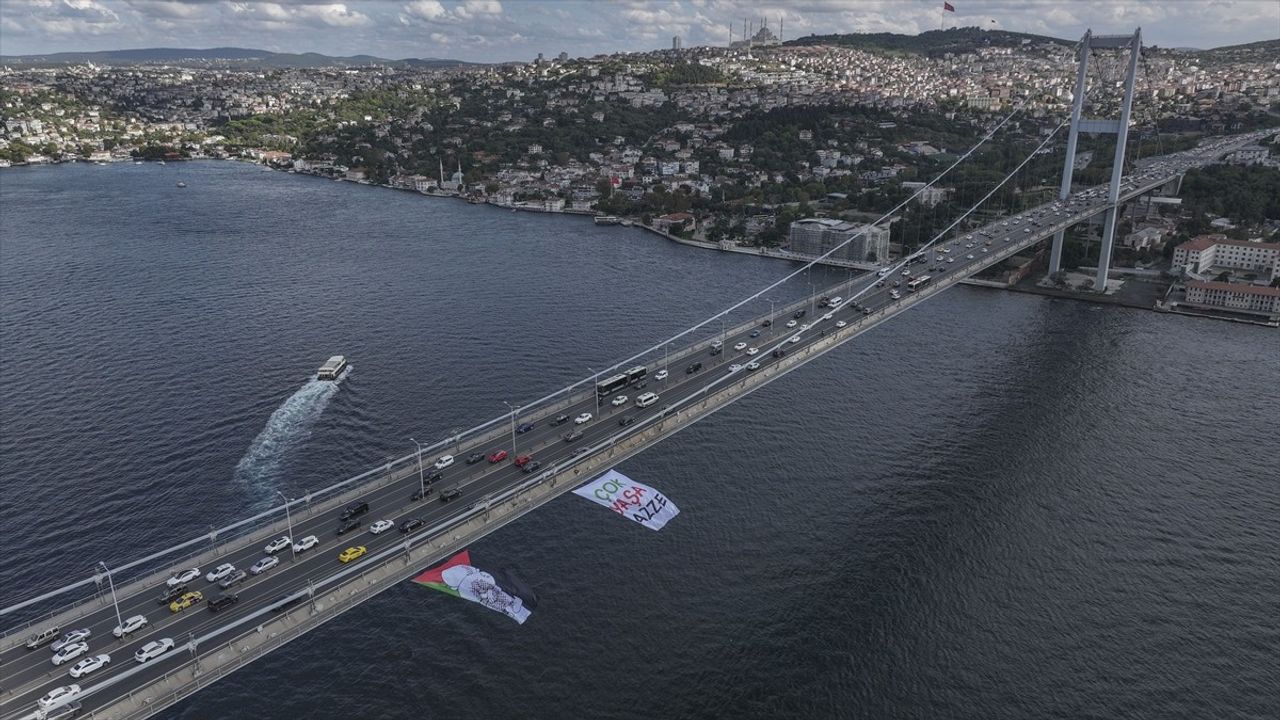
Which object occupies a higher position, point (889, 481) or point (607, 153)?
point (607, 153)

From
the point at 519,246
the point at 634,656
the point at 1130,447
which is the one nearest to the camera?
the point at 634,656

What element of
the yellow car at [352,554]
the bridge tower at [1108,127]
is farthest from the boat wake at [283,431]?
the bridge tower at [1108,127]

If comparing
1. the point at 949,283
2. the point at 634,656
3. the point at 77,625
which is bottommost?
the point at 634,656

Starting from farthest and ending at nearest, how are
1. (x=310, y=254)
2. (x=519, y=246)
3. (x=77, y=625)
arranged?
(x=519, y=246) → (x=310, y=254) → (x=77, y=625)

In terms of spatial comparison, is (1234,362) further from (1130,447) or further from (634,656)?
(634,656)

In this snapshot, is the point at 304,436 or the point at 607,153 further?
the point at 607,153

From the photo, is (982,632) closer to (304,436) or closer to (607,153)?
(304,436)

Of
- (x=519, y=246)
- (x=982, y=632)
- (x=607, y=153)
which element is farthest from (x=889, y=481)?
(x=607, y=153)
